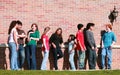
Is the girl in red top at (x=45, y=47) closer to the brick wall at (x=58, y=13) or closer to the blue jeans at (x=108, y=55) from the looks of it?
the brick wall at (x=58, y=13)

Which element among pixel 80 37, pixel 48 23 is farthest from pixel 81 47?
pixel 48 23

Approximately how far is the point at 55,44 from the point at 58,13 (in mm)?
1531

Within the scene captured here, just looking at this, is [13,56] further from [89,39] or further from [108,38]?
[108,38]

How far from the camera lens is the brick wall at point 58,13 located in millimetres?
21281

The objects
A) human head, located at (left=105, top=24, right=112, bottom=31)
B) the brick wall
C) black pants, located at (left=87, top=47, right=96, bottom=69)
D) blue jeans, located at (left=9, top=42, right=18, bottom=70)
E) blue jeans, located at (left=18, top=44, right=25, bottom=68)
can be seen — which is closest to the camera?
blue jeans, located at (left=9, top=42, right=18, bottom=70)

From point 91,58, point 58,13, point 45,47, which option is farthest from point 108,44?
point 45,47

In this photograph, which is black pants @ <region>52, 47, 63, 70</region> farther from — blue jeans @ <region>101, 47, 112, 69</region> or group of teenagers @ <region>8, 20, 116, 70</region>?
blue jeans @ <region>101, 47, 112, 69</region>

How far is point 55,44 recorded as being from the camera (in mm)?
21281

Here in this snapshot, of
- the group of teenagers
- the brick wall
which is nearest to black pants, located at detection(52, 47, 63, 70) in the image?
the group of teenagers

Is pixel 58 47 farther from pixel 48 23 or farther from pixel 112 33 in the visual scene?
pixel 112 33

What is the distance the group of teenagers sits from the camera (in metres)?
20.6

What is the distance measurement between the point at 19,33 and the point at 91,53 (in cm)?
339

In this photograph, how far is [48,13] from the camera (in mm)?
21781

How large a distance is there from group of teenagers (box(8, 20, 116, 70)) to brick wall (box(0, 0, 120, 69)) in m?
0.39
